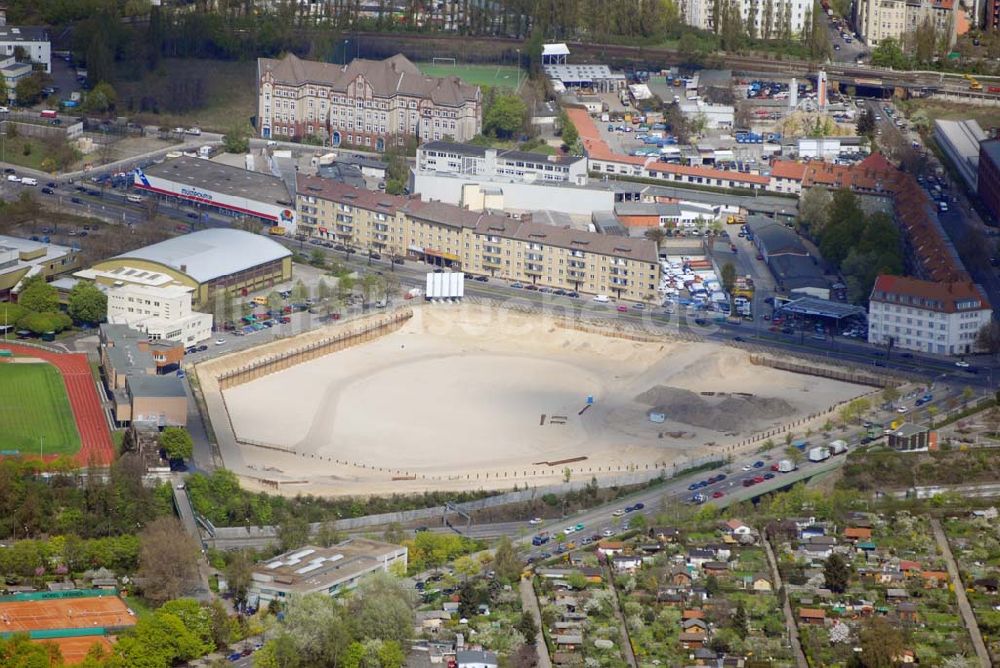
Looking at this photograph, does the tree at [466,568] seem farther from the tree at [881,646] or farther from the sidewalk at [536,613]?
the tree at [881,646]

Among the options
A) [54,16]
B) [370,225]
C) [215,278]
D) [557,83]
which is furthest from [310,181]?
[54,16]

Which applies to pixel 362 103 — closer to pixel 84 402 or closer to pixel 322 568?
pixel 84 402

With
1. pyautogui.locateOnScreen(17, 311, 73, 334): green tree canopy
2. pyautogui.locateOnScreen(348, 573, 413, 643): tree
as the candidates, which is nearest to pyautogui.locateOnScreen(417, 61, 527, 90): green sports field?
pyautogui.locateOnScreen(17, 311, 73, 334): green tree canopy

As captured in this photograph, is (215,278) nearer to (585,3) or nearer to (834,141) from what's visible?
(834,141)

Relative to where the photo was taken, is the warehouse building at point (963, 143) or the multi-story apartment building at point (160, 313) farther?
the warehouse building at point (963, 143)

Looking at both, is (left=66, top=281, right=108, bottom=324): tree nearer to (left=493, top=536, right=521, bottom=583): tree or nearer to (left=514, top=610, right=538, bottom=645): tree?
(left=493, top=536, right=521, bottom=583): tree

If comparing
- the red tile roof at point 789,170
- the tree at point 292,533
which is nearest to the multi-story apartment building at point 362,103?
the red tile roof at point 789,170

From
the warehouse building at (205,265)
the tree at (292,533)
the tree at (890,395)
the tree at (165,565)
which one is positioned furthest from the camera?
the warehouse building at (205,265)
